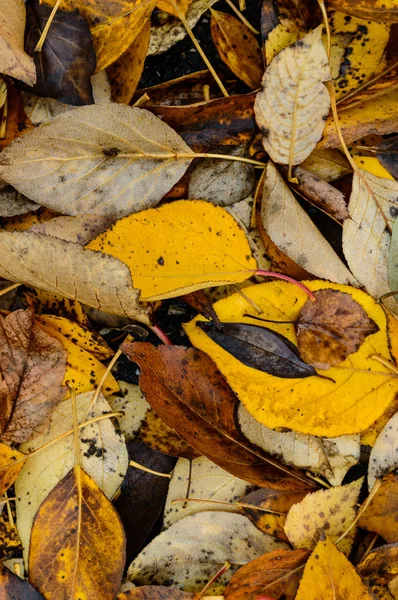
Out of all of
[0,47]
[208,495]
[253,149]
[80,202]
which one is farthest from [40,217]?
[208,495]

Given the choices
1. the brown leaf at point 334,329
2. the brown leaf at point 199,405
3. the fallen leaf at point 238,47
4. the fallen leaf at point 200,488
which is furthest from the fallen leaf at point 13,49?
the fallen leaf at point 200,488

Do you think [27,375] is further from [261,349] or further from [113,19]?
[113,19]

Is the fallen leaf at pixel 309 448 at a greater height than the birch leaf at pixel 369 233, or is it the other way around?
the birch leaf at pixel 369 233

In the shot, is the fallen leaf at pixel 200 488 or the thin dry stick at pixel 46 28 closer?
the thin dry stick at pixel 46 28

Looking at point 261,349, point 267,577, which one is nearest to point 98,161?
point 261,349

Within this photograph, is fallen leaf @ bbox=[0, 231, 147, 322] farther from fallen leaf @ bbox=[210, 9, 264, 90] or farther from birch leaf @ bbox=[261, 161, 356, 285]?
fallen leaf @ bbox=[210, 9, 264, 90]

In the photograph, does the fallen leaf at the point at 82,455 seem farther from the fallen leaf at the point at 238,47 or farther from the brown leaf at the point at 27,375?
the fallen leaf at the point at 238,47
